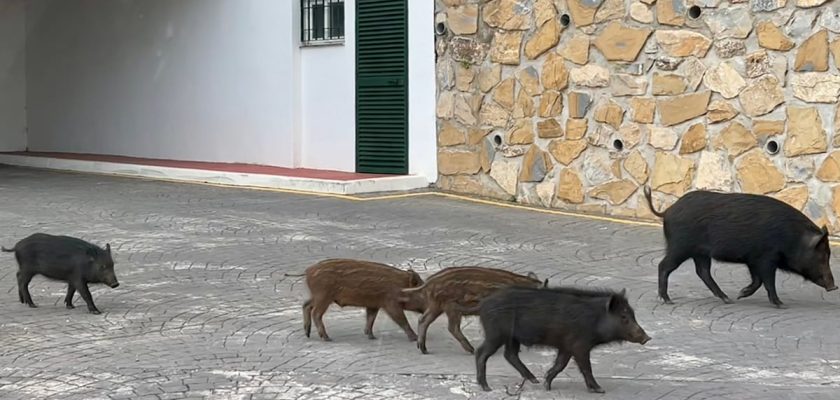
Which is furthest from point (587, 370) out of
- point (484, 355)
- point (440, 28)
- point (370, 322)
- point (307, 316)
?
point (440, 28)

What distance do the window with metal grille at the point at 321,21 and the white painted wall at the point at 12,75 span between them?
814 centimetres

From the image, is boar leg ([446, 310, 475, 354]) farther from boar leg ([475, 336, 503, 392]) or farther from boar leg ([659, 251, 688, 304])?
boar leg ([659, 251, 688, 304])

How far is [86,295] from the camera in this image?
815 centimetres

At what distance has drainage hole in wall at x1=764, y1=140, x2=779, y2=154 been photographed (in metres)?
12.0

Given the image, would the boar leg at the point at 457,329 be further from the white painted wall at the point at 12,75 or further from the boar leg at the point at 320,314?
the white painted wall at the point at 12,75

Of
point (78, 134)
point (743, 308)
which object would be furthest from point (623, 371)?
point (78, 134)

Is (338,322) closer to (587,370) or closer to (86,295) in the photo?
(86,295)

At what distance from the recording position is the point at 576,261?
1041 centimetres

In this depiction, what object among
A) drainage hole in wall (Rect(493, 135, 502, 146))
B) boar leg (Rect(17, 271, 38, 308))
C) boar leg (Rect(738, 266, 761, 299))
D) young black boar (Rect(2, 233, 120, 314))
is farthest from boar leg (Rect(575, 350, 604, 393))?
drainage hole in wall (Rect(493, 135, 502, 146))

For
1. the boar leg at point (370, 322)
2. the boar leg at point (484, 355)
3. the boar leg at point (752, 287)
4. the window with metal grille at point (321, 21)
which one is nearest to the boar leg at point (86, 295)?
the boar leg at point (370, 322)

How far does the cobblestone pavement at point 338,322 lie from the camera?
6.37 m

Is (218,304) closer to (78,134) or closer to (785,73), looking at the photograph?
(785,73)

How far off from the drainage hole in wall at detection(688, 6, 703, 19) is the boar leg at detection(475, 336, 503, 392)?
730cm

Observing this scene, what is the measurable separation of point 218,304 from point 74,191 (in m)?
8.14
